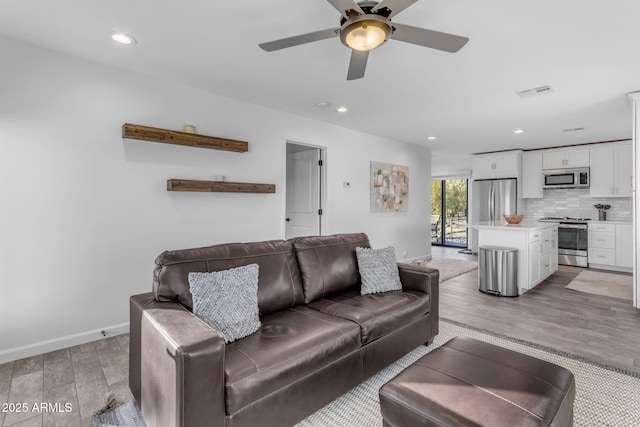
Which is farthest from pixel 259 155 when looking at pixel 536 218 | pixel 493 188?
pixel 536 218

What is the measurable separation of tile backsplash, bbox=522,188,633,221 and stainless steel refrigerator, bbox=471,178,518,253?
606 millimetres

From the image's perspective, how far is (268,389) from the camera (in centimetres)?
157

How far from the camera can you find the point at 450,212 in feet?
31.4

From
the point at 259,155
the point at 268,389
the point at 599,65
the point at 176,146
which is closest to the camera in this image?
the point at 268,389

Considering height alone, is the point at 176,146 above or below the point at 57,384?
above

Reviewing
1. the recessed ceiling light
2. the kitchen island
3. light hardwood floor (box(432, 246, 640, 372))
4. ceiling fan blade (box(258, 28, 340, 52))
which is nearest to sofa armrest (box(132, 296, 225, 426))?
ceiling fan blade (box(258, 28, 340, 52))

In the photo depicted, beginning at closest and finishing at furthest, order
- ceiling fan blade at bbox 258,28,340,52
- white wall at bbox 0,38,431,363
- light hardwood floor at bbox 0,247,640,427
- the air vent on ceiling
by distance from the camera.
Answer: ceiling fan blade at bbox 258,28,340,52 < light hardwood floor at bbox 0,247,640,427 < white wall at bbox 0,38,431,363 < the air vent on ceiling

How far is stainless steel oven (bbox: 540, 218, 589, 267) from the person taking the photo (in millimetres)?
Result: 6102

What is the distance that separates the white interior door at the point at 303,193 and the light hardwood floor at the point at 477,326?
7.21 feet

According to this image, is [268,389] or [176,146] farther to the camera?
[176,146]

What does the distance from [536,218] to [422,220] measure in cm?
253

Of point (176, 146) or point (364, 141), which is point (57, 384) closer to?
point (176, 146)

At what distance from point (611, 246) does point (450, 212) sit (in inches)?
159

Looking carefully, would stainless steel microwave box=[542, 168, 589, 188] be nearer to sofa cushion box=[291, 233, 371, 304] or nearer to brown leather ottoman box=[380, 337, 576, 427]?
sofa cushion box=[291, 233, 371, 304]
